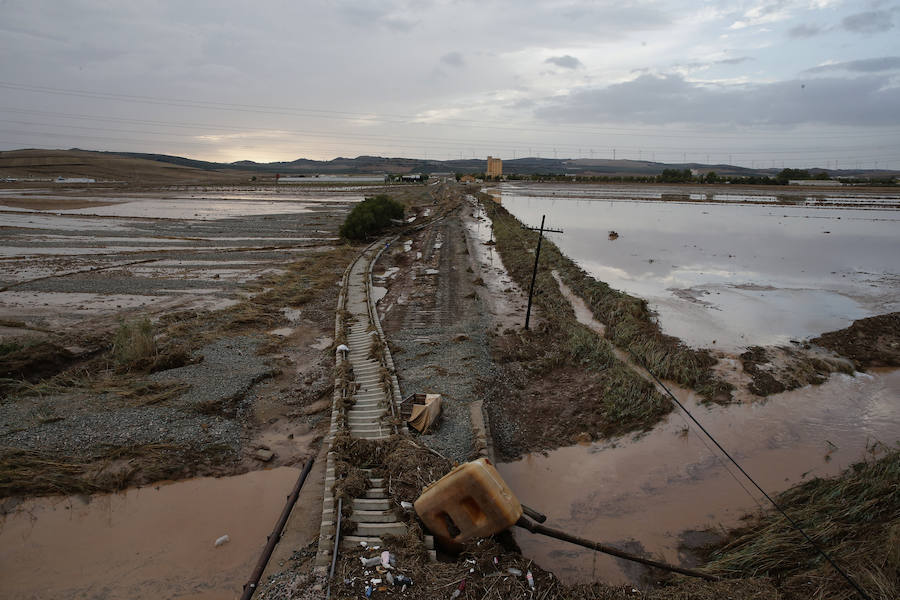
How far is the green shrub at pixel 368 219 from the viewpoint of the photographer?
120 ft

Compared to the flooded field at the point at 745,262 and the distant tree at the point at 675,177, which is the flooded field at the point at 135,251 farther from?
the distant tree at the point at 675,177

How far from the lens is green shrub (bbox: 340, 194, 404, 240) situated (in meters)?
36.7

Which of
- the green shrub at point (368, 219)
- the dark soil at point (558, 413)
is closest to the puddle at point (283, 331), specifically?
the dark soil at point (558, 413)

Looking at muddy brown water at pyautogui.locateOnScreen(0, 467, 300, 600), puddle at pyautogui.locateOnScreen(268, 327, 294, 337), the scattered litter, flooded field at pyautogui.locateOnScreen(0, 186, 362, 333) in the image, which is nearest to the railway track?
the scattered litter

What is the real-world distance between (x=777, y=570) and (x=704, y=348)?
1008cm

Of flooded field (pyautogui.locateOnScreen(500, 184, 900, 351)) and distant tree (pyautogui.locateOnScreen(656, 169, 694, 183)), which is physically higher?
distant tree (pyautogui.locateOnScreen(656, 169, 694, 183))

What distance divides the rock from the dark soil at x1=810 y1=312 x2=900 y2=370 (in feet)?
56.9

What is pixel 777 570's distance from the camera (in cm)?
706

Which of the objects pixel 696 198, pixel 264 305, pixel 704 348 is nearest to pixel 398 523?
pixel 704 348

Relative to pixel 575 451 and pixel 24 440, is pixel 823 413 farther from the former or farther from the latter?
pixel 24 440

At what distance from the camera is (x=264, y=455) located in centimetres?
994

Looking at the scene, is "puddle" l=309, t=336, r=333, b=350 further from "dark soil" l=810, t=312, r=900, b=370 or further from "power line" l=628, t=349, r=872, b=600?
"dark soil" l=810, t=312, r=900, b=370

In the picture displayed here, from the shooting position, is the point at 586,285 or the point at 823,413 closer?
the point at 823,413

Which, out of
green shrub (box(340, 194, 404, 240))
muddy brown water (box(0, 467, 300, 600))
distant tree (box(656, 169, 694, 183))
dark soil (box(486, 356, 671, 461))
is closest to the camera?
muddy brown water (box(0, 467, 300, 600))
